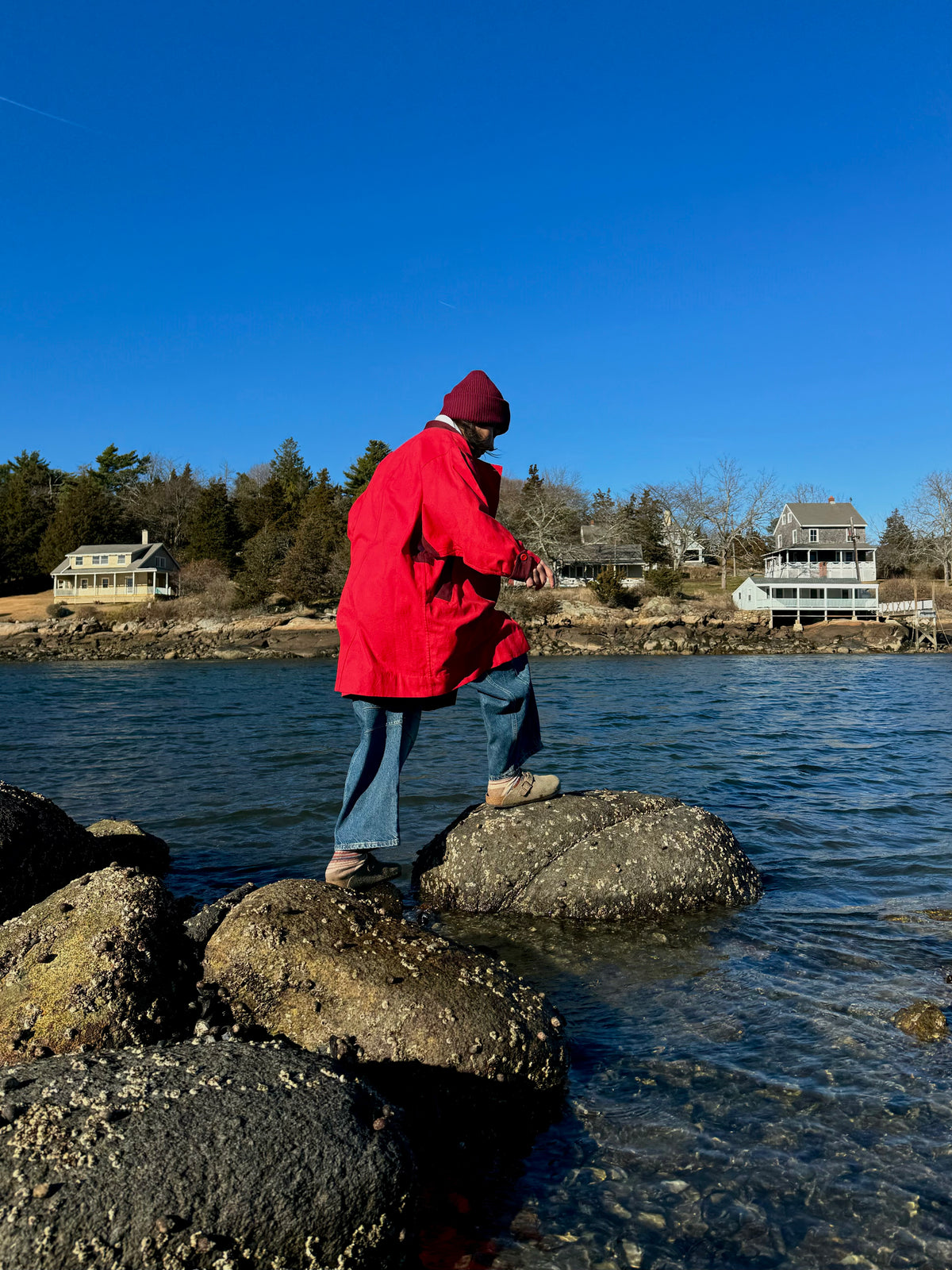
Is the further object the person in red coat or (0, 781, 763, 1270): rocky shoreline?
the person in red coat

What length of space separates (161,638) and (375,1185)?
57.6 m

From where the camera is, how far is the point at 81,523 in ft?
250

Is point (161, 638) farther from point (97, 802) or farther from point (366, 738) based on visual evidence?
point (366, 738)

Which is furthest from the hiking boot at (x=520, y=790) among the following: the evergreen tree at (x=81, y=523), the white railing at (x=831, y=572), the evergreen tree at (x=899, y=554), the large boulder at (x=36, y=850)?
the evergreen tree at (x=899, y=554)

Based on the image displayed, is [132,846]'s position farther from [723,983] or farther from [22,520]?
[22,520]

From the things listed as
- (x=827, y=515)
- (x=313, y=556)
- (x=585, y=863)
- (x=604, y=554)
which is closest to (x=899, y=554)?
(x=827, y=515)

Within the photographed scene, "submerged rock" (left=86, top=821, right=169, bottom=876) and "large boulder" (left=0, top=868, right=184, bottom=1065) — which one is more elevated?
"large boulder" (left=0, top=868, right=184, bottom=1065)

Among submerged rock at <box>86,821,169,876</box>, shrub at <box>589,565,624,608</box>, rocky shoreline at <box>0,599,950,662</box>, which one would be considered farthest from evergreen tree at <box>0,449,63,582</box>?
submerged rock at <box>86,821,169,876</box>

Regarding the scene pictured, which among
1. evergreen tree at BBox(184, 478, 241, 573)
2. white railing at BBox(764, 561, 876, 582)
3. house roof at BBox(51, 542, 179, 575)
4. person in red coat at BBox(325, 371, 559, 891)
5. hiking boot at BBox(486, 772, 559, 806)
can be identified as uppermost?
evergreen tree at BBox(184, 478, 241, 573)

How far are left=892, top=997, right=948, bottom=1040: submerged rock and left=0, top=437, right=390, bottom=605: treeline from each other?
196 ft

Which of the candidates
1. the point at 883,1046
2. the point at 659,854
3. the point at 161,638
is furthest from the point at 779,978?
the point at 161,638

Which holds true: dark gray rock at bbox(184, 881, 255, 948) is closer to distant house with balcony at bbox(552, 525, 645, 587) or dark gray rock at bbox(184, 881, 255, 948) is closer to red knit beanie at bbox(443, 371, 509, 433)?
red knit beanie at bbox(443, 371, 509, 433)

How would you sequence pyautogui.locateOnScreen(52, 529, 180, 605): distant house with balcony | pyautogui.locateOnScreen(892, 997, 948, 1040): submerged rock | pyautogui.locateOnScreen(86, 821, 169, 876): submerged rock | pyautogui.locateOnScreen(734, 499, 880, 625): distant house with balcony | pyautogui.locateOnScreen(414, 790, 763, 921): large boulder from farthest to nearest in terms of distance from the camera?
pyautogui.locateOnScreen(52, 529, 180, 605): distant house with balcony < pyautogui.locateOnScreen(734, 499, 880, 625): distant house with balcony < pyautogui.locateOnScreen(86, 821, 169, 876): submerged rock < pyautogui.locateOnScreen(414, 790, 763, 921): large boulder < pyautogui.locateOnScreen(892, 997, 948, 1040): submerged rock

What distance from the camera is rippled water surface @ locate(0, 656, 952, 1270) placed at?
2.57m
